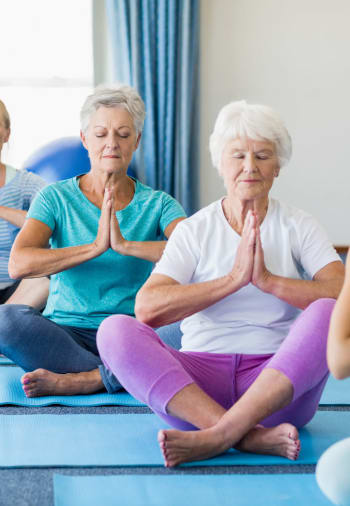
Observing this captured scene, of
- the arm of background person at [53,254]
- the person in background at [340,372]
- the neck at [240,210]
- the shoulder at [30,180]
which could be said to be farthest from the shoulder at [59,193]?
the person in background at [340,372]

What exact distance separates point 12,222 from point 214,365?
4.89 ft

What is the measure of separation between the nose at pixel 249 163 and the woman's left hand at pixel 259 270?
0.21 metres

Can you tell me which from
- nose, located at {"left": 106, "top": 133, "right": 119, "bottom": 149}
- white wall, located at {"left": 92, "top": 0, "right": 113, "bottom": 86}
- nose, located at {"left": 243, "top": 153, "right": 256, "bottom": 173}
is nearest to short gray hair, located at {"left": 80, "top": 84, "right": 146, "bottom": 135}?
nose, located at {"left": 106, "top": 133, "right": 119, "bottom": 149}

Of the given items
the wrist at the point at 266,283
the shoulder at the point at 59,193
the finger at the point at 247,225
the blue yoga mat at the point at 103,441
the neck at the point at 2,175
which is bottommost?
the blue yoga mat at the point at 103,441

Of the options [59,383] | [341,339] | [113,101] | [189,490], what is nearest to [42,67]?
[113,101]

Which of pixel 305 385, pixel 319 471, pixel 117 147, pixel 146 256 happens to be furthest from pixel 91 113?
pixel 319 471

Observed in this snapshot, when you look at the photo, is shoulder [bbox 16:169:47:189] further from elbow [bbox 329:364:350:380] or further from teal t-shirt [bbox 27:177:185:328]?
elbow [bbox 329:364:350:380]

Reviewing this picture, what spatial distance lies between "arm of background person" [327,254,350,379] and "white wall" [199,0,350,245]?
3.56 meters

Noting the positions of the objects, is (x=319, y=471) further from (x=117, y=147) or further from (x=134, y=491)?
(x=117, y=147)

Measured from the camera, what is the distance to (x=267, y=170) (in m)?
2.22

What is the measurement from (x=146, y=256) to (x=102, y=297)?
0.84ft

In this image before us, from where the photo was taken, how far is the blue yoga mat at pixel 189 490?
5.45 ft

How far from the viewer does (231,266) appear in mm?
2184

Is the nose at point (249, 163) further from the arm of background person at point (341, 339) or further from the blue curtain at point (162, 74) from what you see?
the blue curtain at point (162, 74)
